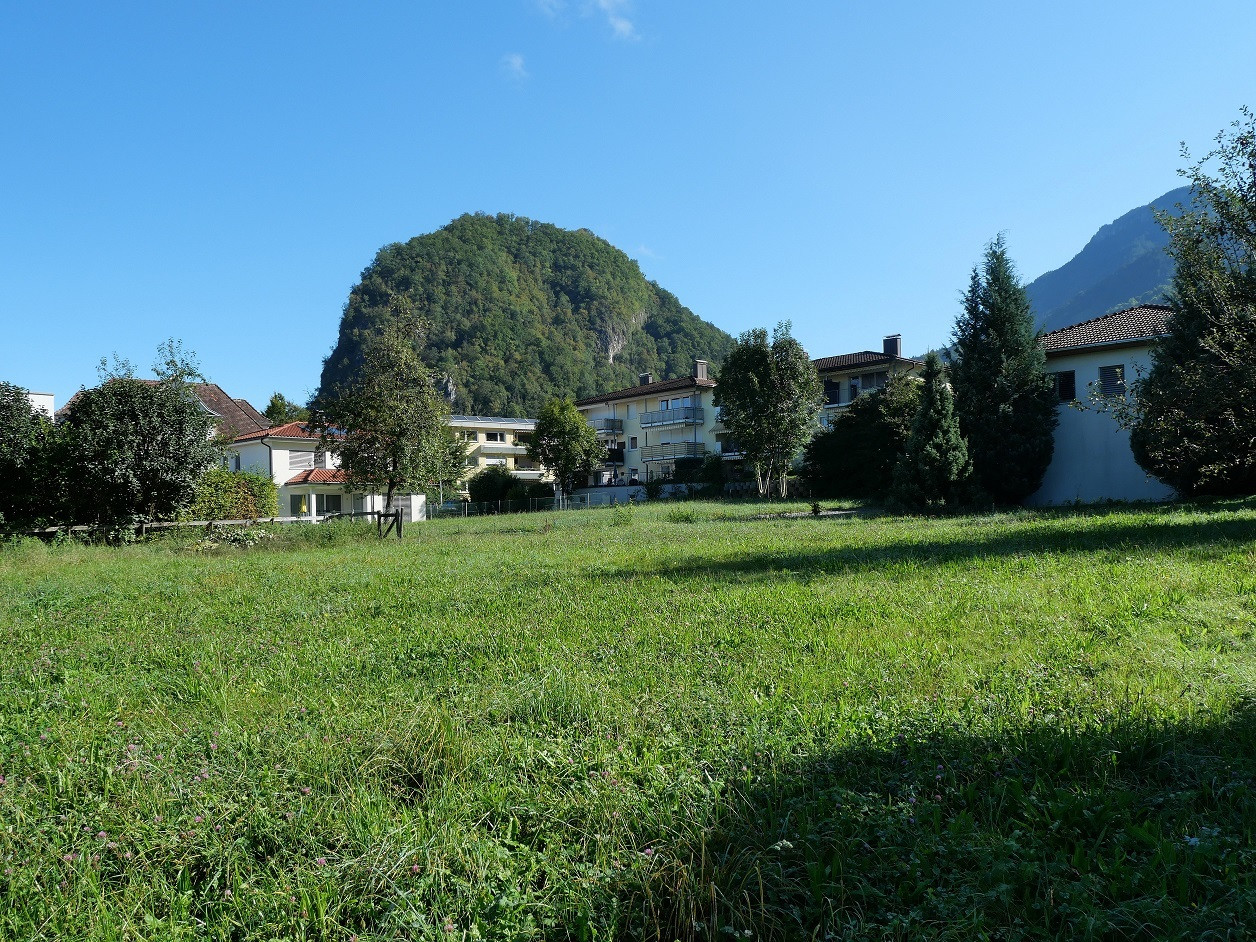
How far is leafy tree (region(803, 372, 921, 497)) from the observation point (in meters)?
34.0

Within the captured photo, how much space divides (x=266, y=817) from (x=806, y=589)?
252 inches

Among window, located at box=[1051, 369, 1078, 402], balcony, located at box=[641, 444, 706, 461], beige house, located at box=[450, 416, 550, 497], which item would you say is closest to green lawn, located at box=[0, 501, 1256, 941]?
window, located at box=[1051, 369, 1078, 402]

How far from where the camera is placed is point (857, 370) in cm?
4741

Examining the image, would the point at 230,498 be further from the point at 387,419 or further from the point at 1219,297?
the point at 1219,297

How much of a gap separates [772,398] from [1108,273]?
134600mm

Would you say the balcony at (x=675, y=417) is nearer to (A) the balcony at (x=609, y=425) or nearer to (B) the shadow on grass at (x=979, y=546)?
(A) the balcony at (x=609, y=425)

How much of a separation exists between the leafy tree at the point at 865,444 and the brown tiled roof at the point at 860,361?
8264 millimetres

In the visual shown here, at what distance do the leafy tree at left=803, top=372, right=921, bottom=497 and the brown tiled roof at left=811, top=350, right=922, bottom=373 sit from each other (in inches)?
325

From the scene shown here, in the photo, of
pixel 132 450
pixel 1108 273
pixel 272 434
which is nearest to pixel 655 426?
pixel 272 434

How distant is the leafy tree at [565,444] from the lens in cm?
5256

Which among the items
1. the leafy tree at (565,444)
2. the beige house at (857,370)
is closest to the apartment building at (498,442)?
the leafy tree at (565,444)

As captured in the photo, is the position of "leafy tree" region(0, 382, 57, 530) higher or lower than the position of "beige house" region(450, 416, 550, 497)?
lower

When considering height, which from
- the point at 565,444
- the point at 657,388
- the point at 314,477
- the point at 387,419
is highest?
the point at 657,388

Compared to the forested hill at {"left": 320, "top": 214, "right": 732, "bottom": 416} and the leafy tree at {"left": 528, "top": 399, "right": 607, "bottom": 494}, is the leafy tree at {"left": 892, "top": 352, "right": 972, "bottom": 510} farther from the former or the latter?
the forested hill at {"left": 320, "top": 214, "right": 732, "bottom": 416}
